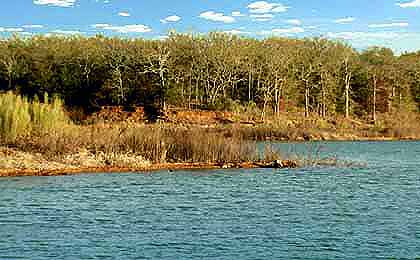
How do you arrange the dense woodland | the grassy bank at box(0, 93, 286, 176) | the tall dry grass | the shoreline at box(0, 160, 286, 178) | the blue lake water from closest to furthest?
the blue lake water, the shoreline at box(0, 160, 286, 178), the grassy bank at box(0, 93, 286, 176), the tall dry grass, the dense woodland

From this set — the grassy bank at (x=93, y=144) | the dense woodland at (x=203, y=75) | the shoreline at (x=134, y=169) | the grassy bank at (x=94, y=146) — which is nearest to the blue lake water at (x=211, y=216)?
the shoreline at (x=134, y=169)

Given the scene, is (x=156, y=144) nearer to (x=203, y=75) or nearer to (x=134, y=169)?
(x=134, y=169)

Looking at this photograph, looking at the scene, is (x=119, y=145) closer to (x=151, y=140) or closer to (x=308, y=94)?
(x=151, y=140)

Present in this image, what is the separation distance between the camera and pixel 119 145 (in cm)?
3562

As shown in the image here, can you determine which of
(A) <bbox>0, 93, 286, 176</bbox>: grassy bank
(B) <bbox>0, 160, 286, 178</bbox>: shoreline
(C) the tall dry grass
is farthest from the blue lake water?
(C) the tall dry grass

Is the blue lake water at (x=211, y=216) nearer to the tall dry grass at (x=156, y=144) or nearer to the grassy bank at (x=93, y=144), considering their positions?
the grassy bank at (x=93, y=144)

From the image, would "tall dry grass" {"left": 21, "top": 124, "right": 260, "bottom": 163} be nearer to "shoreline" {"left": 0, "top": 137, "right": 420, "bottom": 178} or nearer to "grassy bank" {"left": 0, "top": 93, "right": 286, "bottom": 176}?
"grassy bank" {"left": 0, "top": 93, "right": 286, "bottom": 176}

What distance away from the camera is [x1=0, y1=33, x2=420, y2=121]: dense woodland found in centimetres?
7581

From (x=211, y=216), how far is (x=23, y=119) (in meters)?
17.1

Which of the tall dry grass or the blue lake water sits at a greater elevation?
the tall dry grass

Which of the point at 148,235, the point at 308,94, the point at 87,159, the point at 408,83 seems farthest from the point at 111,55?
the point at 148,235

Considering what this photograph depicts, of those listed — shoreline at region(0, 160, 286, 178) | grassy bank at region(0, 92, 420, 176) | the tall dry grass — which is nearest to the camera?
shoreline at region(0, 160, 286, 178)

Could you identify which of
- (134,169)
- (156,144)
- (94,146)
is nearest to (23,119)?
(94,146)

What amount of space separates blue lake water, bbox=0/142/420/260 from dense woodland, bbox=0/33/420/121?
141ft
